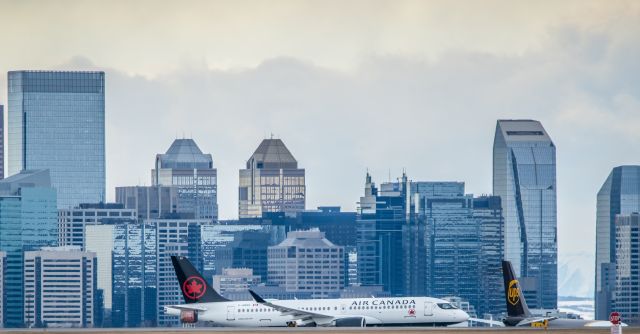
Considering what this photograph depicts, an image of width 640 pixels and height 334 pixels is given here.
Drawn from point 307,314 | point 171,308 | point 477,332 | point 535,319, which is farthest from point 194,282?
point 477,332

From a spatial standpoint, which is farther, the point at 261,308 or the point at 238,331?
the point at 261,308

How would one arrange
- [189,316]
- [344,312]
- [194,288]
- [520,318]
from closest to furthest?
[520,318], [344,312], [189,316], [194,288]

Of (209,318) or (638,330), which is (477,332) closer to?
(638,330)

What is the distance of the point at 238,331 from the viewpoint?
14612 centimetres

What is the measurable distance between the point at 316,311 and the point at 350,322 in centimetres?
581

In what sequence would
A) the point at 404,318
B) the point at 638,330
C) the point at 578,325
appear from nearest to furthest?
the point at 638,330
the point at 578,325
the point at 404,318

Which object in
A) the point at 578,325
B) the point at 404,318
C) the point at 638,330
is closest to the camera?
the point at 638,330

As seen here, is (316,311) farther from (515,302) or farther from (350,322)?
(515,302)

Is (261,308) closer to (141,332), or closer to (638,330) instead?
(141,332)

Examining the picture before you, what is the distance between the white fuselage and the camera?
173750 millimetres

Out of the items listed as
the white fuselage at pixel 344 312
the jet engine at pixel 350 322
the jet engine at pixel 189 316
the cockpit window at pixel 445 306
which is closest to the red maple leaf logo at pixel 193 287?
the white fuselage at pixel 344 312

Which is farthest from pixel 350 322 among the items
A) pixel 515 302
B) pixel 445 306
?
pixel 515 302

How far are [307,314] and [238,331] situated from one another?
30202mm

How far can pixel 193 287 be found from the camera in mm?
186500
